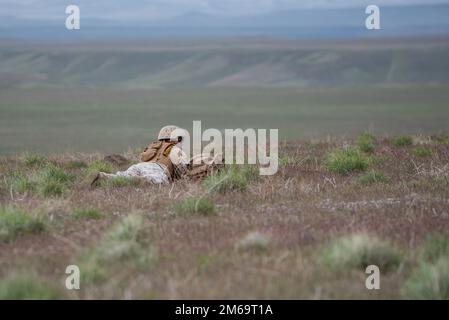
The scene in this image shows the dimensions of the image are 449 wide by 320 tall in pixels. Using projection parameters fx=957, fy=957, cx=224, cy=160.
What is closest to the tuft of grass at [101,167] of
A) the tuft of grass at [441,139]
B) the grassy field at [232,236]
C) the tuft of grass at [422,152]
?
the grassy field at [232,236]

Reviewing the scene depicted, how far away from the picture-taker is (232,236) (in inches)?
368

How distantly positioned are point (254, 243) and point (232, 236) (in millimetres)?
699

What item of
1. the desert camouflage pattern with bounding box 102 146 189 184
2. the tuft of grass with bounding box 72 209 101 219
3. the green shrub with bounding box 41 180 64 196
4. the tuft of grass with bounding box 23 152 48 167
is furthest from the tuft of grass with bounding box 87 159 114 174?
the tuft of grass with bounding box 72 209 101 219

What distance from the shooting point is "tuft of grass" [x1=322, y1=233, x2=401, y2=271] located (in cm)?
809

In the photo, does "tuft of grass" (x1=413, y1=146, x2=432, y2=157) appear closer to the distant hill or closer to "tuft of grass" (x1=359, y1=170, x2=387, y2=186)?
"tuft of grass" (x1=359, y1=170, x2=387, y2=186)

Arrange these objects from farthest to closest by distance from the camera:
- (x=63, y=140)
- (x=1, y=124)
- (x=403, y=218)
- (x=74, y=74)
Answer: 1. (x=74, y=74)
2. (x=1, y=124)
3. (x=63, y=140)
4. (x=403, y=218)

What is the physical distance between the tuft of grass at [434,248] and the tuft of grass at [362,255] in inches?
11.3

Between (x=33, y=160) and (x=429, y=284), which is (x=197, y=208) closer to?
(x=429, y=284)

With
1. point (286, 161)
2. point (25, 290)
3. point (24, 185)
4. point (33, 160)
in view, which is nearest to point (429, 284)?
point (25, 290)

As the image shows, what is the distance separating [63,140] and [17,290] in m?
67.6

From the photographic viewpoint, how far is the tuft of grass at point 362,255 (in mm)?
8094
